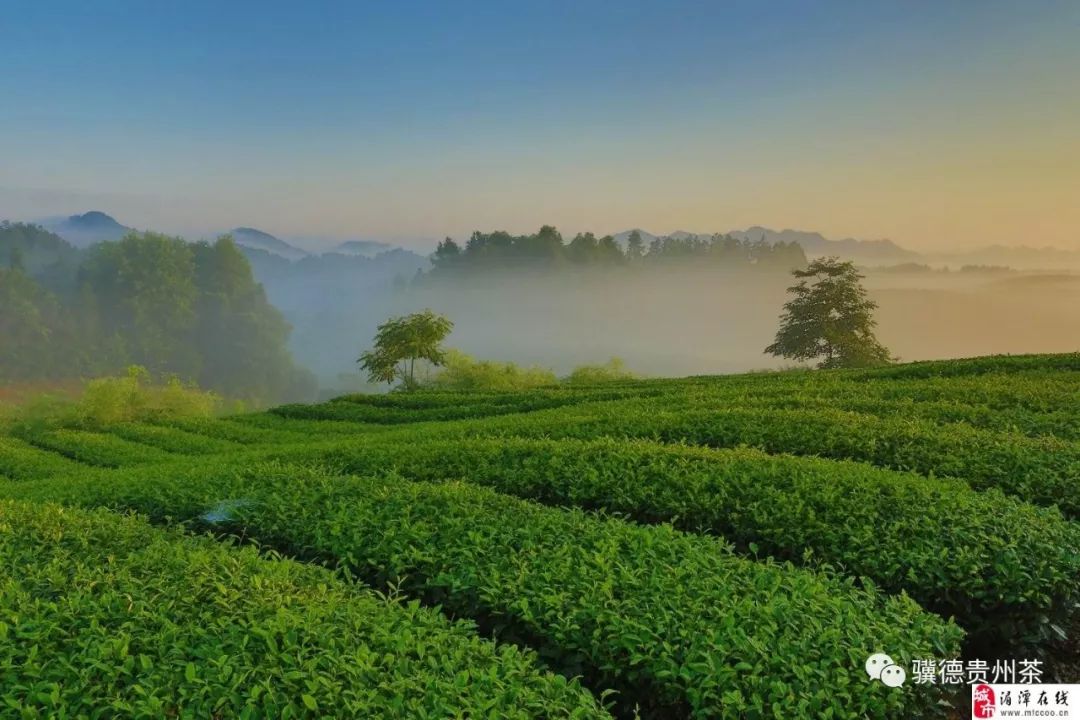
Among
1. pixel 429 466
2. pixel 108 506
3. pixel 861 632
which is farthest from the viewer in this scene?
pixel 429 466

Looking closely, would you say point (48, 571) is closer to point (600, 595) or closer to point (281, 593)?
point (281, 593)

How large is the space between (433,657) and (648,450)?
5205 millimetres

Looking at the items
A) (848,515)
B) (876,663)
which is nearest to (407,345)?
(848,515)

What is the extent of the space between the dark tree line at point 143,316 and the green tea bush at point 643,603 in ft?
221

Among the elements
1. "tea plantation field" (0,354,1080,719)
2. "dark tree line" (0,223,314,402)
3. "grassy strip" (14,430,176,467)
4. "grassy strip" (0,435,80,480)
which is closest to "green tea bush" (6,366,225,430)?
"grassy strip" (14,430,176,467)

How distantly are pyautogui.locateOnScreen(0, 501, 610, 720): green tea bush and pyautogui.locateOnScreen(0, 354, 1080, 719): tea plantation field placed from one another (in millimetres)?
17

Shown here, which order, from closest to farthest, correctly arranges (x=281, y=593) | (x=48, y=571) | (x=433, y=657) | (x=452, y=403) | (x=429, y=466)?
(x=433, y=657)
(x=281, y=593)
(x=48, y=571)
(x=429, y=466)
(x=452, y=403)

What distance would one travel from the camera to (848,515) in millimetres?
6156

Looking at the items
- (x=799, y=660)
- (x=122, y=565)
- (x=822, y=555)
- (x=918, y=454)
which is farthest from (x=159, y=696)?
(x=918, y=454)

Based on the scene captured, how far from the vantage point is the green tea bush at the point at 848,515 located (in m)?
5.13

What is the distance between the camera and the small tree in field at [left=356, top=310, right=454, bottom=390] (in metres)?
43.1

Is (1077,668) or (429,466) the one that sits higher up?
(429,466)

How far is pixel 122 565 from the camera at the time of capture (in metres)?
5.21

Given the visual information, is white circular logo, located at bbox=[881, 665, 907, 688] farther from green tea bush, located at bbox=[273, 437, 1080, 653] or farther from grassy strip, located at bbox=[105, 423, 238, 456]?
grassy strip, located at bbox=[105, 423, 238, 456]
